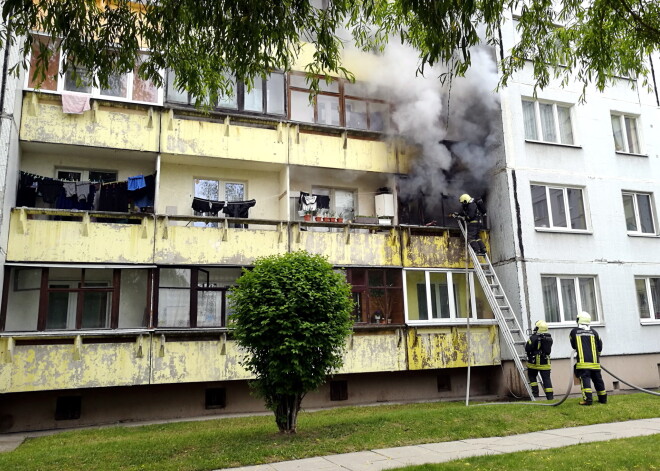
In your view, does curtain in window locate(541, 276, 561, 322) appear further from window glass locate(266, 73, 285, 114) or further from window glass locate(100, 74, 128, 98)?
window glass locate(100, 74, 128, 98)

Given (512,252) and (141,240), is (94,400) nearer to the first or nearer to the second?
(141,240)

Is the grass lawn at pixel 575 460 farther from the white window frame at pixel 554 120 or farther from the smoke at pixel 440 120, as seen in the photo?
the white window frame at pixel 554 120

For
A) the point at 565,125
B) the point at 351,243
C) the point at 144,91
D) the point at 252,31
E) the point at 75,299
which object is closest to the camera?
the point at 252,31

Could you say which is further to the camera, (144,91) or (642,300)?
(642,300)

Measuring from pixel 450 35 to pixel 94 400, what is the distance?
11.4 m

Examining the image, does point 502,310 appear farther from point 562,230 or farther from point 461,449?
point 461,449

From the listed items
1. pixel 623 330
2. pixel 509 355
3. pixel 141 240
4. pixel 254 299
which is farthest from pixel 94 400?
pixel 623 330

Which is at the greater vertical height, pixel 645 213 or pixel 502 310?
pixel 645 213

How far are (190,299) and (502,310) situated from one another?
8.78 meters

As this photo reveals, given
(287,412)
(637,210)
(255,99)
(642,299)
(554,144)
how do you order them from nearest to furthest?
(287,412) < (255,99) < (554,144) < (642,299) < (637,210)

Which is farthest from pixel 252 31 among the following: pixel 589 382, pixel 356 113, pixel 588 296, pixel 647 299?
pixel 647 299

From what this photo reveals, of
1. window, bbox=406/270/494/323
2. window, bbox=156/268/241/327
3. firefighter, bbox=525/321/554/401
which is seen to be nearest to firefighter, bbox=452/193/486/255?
window, bbox=406/270/494/323

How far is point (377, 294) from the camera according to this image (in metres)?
16.0

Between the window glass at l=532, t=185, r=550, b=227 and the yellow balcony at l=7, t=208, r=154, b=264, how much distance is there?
11041 mm
